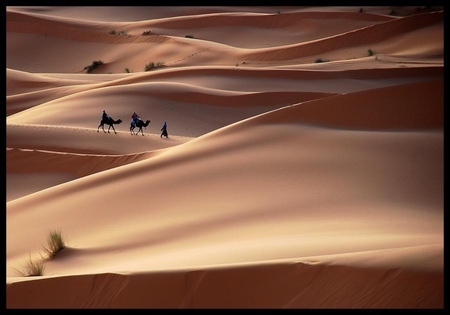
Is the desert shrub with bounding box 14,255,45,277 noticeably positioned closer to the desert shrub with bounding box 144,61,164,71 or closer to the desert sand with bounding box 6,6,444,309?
the desert sand with bounding box 6,6,444,309

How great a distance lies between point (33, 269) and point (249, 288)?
264 centimetres

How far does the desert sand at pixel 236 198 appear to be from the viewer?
20.0 feet

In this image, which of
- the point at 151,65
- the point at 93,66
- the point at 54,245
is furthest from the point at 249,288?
the point at 93,66

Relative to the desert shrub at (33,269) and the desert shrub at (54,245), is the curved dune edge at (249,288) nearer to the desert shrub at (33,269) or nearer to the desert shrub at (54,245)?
the desert shrub at (33,269)

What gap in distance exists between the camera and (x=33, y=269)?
758cm

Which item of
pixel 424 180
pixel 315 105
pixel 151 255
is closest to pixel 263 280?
pixel 151 255

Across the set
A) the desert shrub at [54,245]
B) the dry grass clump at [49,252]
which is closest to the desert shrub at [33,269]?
the dry grass clump at [49,252]

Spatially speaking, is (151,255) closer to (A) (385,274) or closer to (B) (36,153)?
(A) (385,274)

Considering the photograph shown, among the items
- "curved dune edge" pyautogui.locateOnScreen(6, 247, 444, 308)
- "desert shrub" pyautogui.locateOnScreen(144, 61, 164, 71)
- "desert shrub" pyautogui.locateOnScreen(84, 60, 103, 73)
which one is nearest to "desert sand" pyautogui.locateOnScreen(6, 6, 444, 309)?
"curved dune edge" pyautogui.locateOnScreen(6, 247, 444, 308)

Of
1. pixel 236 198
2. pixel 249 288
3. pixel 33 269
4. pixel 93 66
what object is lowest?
pixel 249 288

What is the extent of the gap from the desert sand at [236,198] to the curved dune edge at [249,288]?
1 centimetres

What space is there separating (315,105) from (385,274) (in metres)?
7.57

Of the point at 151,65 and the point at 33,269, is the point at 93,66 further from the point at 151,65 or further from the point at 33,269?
the point at 33,269

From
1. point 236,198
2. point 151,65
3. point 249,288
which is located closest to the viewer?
point 249,288
